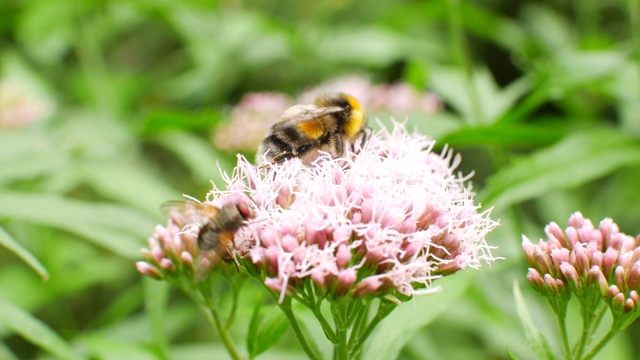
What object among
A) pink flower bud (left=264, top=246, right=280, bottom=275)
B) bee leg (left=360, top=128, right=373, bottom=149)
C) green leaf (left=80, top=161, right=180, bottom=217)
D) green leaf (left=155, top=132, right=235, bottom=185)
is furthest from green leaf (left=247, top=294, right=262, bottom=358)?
green leaf (left=155, top=132, right=235, bottom=185)

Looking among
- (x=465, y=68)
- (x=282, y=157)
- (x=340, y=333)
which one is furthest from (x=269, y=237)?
(x=465, y=68)

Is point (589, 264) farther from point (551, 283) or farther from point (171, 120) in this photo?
point (171, 120)

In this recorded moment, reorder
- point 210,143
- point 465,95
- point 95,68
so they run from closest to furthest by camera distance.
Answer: point 465,95 → point 210,143 → point 95,68

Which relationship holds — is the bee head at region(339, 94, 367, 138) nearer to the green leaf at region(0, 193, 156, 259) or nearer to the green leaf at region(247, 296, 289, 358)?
the green leaf at region(247, 296, 289, 358)

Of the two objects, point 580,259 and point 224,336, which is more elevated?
point 224,336

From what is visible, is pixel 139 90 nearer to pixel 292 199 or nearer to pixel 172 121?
pixel 172 121

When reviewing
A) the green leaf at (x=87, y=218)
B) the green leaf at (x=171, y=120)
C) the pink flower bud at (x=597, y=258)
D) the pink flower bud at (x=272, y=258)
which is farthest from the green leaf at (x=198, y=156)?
the pink flower bud at (x=597, y=258)

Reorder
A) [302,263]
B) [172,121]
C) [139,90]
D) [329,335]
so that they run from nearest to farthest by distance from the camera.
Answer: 1. [302,263]
2. [329,335]
3. [172,121]
4. [139,90]

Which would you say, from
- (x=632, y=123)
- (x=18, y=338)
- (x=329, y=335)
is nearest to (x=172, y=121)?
(x=329, y=335)
